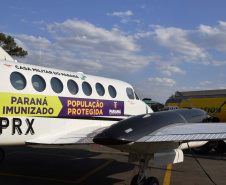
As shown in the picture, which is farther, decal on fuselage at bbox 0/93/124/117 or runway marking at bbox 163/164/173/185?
runway marking at bbox 163/164/173/185

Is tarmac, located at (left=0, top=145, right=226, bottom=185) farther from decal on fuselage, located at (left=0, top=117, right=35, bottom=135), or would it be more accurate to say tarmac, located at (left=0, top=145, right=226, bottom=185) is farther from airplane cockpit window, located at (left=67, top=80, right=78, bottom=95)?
airplane cockpit window, located at (left=67, top=80, right=78, bottom=95)

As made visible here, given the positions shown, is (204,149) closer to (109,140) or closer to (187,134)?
(187,134)

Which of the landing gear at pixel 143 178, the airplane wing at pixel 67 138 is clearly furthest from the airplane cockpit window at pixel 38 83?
the landing gear at pixel 143 178

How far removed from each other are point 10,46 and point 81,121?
35.2 meters

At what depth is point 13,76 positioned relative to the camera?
696cm

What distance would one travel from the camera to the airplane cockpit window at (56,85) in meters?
7.88

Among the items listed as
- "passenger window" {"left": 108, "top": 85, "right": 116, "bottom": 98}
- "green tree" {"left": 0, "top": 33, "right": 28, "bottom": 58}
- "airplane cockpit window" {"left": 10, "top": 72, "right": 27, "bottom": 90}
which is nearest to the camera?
"airplane cockpit window" {"left": 10, "top": 72, "right": 27, "bottom": 90}

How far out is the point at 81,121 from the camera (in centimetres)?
859

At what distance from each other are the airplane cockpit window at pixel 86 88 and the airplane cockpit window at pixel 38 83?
1.70m

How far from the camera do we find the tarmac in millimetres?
7582

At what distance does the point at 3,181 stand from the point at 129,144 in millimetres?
4188

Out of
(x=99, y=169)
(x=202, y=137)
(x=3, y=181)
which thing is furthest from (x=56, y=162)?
(x=202, y=137)

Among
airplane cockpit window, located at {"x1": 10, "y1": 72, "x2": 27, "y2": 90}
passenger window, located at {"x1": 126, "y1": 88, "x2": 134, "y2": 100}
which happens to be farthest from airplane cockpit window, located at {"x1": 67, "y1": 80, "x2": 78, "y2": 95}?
passenger window, located at {"x1": 126, "y1": 88, "x2": 134, "y2": 100}

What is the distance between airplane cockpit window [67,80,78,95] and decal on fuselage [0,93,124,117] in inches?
11.7
